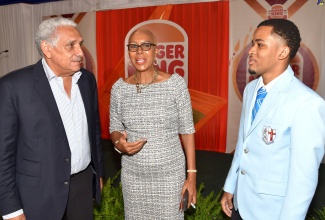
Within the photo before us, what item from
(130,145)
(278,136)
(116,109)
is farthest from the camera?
(116,109)

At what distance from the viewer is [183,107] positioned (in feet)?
7.03

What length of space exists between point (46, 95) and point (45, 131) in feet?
0.69

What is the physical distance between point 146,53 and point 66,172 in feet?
2.99

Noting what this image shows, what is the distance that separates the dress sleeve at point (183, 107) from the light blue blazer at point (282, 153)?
0.44 metres

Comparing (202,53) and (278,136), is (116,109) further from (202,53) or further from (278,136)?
(202,53)

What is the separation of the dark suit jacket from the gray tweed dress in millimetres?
452

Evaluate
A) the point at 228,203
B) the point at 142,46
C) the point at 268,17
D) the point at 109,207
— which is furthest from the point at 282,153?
the point at 268,17

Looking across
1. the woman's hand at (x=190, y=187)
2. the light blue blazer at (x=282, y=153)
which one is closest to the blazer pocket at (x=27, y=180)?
the woman's hand at (x=190, y=187)

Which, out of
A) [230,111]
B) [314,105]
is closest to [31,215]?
[314,105]

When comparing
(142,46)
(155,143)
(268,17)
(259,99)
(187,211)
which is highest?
(268,17)

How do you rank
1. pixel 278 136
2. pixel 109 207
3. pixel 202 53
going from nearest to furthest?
pixel 278 136, pixel 109 207, pixel 202 53

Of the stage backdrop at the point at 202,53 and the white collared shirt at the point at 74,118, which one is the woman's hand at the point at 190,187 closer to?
the white collared shirt at the point at 74,118

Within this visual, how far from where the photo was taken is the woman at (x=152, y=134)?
2.09 metres

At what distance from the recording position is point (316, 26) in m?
4.98
